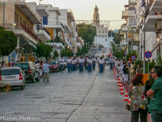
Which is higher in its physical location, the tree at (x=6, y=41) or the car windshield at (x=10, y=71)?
the tree at (x=6, y=41)

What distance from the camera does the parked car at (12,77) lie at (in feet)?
94.2

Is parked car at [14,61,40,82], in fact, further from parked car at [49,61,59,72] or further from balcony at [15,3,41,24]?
balcony at [15,3,41,24]

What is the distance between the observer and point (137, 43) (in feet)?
279

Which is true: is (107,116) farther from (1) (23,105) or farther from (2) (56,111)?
(1) (23,105)

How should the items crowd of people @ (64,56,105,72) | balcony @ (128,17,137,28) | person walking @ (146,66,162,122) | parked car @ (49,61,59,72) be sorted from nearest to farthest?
person walking @ (146,66,162,122) → crowd of people @ (64,56,105,72) → parked car @ (49,61,59,72) → balcony @ (128,17,137,28)

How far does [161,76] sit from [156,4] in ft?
96.7

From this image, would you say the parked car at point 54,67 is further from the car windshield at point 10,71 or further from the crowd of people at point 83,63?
the car windshield at point 10,71

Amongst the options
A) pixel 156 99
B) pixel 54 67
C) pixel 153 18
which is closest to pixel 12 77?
pixel 153 18

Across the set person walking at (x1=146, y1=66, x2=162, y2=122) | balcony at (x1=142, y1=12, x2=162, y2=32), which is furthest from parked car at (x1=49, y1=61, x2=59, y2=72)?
person walking at (x1=146, y1=66, x2=162, y2=122)

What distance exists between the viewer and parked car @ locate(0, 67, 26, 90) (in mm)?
28719

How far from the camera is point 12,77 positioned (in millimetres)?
28844

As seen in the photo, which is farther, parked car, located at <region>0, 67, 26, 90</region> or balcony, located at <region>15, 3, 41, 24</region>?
balcony, located at <region>15, 3, 41, 24</region>

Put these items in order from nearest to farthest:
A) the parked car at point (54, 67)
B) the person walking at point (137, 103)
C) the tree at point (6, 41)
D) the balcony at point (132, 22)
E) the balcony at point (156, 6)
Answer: the person walking at point (137, 103)
the balcony at point (156, 6)
the tree at point (6, 41)
the parked car at point (54, 67)
the balcony at point (132, 22)

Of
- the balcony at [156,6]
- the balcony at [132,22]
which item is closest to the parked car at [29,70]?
the balcony at [156,6]
